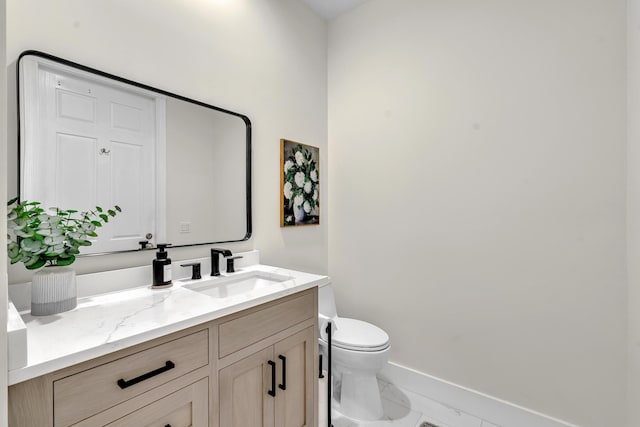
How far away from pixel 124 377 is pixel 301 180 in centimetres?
157

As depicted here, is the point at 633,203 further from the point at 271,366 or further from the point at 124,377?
the point at 124,377

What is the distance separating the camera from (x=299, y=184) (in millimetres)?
2145

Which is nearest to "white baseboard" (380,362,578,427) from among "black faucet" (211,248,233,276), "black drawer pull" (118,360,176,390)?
"black faucet" (211,248,233,276)

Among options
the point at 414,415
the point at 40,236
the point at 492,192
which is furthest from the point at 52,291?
the point at 492,192

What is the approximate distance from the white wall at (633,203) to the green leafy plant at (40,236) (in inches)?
83.9

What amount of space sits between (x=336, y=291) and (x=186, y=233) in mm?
1302

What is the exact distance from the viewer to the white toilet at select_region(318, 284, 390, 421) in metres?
1.69

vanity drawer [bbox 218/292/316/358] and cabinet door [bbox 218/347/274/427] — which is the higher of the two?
vanity drawer [bbox 218/292/316/358]

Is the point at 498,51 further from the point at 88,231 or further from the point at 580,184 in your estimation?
the point at 88,231

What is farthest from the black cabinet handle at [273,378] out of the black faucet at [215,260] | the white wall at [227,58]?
the white wall at [227,58]

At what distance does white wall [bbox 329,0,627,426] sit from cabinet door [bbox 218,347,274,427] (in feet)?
3.87

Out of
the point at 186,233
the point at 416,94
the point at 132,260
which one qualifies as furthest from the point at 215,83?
the point at 416,94

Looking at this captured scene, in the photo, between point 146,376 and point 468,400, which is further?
point 468,400

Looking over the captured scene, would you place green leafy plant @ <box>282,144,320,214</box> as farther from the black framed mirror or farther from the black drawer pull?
the black drawer pull
